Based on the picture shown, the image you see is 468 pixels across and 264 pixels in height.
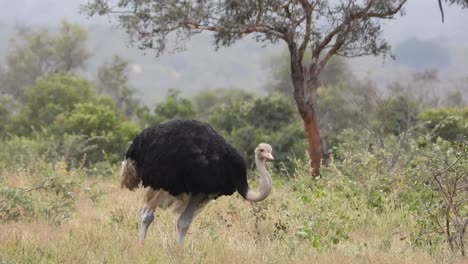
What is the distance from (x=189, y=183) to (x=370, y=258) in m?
1.73

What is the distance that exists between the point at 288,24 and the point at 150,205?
726 centimetres

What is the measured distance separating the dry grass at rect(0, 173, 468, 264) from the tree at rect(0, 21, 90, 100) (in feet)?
150

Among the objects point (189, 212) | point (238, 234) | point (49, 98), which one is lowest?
point (49, 98)

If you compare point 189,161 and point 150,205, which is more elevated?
point 189,161

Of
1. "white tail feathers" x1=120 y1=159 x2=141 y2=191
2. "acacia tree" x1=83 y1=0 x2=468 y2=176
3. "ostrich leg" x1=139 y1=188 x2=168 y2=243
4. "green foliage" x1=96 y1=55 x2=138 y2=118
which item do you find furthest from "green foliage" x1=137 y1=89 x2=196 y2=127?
"green foliage" x1=96 y1=55 x2=138 y2=118

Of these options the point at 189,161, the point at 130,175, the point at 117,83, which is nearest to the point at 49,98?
the point at 130,175

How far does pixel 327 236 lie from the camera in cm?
658

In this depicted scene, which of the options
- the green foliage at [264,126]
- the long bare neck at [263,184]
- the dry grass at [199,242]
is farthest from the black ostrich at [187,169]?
the green foliage at [264,126]

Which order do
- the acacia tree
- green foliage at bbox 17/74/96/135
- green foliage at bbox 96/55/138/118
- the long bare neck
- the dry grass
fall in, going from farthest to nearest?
1. green foliage at bbox 96/55/138/118
2. green foliage at bbox 17/74/96/135
3. the acacia tree
4. the long bare neck
5. the dry grass

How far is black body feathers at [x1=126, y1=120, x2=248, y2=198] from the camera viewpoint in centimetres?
633

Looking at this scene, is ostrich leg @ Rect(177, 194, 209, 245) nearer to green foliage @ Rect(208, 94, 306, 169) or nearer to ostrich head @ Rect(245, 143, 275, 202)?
ostrich head @ Rect(245, 143, 275, 202)

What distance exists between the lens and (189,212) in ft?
21.5

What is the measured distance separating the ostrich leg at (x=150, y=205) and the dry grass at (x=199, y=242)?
0.44 feet

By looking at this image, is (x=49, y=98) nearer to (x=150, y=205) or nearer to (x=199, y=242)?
(x=150, y=205)
